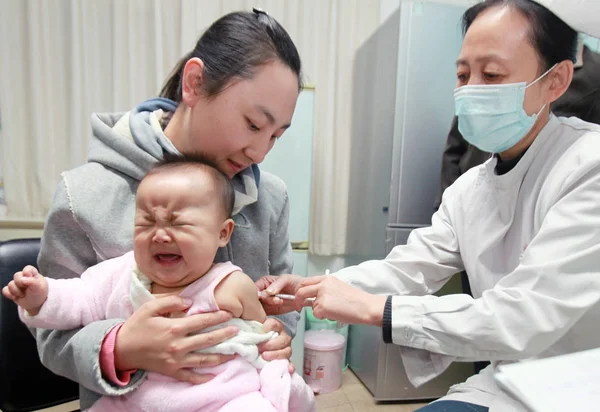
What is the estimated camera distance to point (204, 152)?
38.0 inches

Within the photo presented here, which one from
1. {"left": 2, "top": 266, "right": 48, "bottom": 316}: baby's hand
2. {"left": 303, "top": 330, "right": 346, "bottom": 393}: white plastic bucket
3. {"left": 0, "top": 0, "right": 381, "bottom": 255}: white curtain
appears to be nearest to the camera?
{"left": 2, "top": 266, "right": 48, "bottom": 316}: baby's hand

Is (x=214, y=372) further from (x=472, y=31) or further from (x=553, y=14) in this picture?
(x=553, y=14)

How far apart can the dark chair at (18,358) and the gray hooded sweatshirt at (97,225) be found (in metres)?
0.28

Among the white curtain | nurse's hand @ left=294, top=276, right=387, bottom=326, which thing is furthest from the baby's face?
the white curtain

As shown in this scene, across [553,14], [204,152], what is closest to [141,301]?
[204,152]

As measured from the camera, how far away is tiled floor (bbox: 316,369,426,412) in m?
2.10

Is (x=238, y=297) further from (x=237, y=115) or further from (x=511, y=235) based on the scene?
(x=511, y=235)

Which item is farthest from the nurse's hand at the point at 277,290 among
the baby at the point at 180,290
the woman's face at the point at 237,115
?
the woman's face at the point at 237,115

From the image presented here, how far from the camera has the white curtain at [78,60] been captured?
2.01m

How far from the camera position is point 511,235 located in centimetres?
113

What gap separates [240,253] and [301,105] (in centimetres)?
135

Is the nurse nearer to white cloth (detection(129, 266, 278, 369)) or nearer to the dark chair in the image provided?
white cloth (detection(129, 266, 278, 369))

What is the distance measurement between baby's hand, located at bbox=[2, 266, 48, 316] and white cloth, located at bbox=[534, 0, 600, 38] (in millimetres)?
1367

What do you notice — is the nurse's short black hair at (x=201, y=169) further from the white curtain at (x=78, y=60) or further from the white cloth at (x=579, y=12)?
the white curtain at (x=78, y=60)
